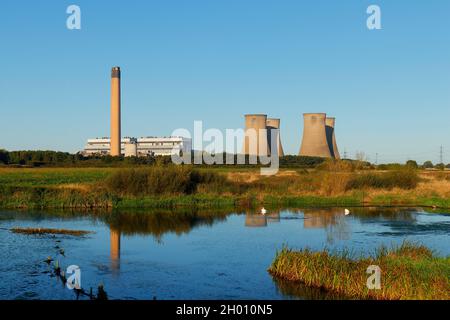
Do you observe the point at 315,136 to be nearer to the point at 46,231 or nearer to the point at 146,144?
the point at 46,231

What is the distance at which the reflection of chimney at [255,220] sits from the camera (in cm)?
1717

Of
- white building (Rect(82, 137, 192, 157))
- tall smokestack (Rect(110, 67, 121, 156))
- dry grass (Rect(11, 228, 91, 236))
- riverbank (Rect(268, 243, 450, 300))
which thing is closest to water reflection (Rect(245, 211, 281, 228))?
dry grass (Rect(11, 228, 91, 236))

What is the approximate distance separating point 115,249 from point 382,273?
6637 mm

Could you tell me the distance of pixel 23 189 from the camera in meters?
23.1

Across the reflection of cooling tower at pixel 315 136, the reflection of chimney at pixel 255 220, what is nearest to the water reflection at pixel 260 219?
the reflection of chimney at pixel 255 220

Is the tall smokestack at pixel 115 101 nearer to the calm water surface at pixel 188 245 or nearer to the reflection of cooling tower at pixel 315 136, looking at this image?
the reflection of cooling tower at pixel 315 136

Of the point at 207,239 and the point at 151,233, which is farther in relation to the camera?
the point at 151,233

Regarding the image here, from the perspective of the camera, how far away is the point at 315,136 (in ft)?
159

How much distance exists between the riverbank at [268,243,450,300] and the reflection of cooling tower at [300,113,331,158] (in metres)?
37.6
